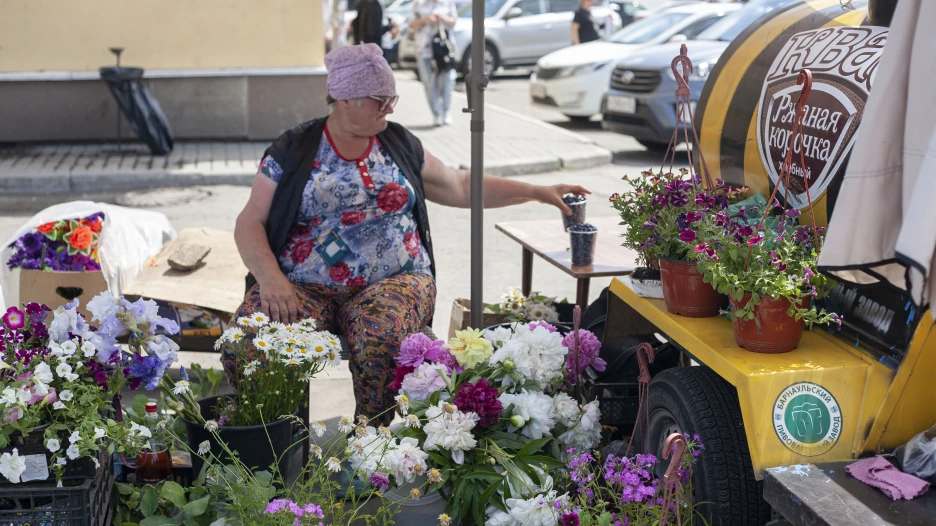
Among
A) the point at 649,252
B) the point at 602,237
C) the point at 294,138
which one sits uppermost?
the point at 294,138

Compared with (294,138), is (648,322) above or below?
below

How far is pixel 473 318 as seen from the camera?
3350mm

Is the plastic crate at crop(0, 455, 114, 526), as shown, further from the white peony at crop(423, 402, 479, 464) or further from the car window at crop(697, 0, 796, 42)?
the car window at crop(697, 0, 796, 42)

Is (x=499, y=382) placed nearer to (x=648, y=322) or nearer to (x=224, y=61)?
(x=648, y=322)

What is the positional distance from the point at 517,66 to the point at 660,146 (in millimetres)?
6728

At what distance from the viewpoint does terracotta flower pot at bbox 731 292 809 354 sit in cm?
229

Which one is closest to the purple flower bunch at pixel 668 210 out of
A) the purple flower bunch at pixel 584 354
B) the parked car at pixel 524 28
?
the purple flower bunch at pixel 584 354

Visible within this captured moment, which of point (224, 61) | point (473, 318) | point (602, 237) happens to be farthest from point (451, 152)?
point (473, 318)

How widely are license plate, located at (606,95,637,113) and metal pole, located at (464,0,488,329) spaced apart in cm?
633

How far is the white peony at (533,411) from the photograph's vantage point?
2.70 m

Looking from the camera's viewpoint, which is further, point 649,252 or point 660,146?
point 660,146

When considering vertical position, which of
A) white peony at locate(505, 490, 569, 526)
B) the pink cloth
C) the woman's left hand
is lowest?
white peony at locate(505, 490, 569, 526)

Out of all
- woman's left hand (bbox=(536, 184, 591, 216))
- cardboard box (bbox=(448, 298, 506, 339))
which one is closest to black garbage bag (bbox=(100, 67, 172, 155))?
cardboard box (bbox=(448, 298, 506, 339))

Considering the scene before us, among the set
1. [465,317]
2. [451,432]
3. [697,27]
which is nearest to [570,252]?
[465,317]
